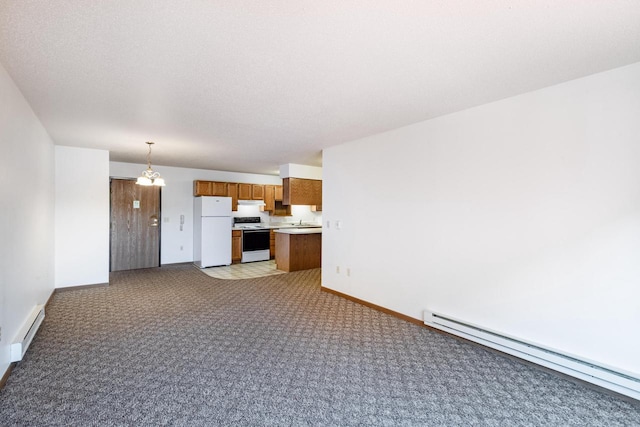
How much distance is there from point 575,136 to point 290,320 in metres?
3.42

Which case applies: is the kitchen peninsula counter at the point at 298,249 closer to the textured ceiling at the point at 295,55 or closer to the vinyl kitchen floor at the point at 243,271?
the vinyl kitchen floor at the point at 243,271

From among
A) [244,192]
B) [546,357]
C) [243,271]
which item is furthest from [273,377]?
[244,192]

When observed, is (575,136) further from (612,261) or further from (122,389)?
(122,389)

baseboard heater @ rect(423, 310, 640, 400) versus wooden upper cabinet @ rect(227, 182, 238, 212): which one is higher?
wooden upper cabinet @ rect(227, 182, 238, 212)

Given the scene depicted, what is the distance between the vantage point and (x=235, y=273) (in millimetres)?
6527

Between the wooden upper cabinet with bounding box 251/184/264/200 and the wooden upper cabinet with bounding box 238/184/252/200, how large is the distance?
0.09 metres

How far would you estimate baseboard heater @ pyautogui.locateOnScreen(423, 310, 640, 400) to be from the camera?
219cm

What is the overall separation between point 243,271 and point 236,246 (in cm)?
123

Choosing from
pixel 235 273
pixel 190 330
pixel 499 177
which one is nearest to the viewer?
pixel 499 177

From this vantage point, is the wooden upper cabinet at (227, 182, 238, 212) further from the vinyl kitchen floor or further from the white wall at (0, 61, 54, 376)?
the white wall at (0, 61, 54, 376)

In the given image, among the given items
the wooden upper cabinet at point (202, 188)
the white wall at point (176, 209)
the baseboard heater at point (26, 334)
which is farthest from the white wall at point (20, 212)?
the wooden upper cabinet at point (202, 188)

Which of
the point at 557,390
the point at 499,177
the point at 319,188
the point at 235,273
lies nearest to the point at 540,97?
the point at 499,177

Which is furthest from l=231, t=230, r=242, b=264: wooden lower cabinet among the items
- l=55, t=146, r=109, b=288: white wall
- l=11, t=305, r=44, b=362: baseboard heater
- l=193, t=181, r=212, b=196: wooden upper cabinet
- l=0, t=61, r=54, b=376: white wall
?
l=11, t=305, r=44, b=362: baseboard heater

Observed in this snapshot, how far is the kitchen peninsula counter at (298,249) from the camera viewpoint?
674 cm
